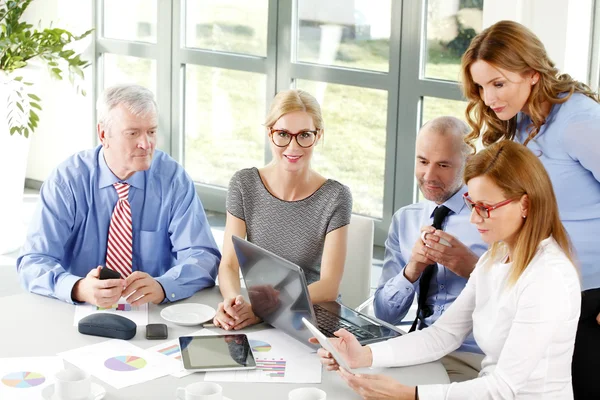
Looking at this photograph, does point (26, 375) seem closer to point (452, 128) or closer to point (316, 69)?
point (452, 128)

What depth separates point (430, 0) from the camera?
499cm

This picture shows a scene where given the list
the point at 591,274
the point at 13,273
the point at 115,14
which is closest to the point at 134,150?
the point at 591,274

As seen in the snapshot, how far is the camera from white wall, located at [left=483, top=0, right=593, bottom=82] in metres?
3.88

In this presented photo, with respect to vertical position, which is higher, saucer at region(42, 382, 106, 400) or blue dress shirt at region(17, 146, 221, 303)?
blue dress shirt at region(17, 146, 221, 303)

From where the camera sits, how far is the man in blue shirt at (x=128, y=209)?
2.79m

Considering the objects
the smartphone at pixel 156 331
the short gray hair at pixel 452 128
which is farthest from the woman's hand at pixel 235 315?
the short gray hair at pixel 452 128

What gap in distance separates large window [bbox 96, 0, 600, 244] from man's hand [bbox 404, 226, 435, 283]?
→ 167 cm

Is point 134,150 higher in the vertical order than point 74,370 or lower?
higher

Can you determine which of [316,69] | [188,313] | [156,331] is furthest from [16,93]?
[156,331]

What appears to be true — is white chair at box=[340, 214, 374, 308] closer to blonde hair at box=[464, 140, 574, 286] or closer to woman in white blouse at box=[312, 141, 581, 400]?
woman in white blouse at box=[312, 141, 581, 400]

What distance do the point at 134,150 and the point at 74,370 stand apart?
1.00 meters

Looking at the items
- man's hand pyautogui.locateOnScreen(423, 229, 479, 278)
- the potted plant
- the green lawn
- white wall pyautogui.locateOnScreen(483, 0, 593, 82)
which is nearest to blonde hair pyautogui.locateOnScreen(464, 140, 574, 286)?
man's hand pyautogui.locateOnScreen(423, 229, 479, 278)

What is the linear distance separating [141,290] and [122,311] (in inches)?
3.3

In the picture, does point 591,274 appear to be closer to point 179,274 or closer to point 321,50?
point 179,274
